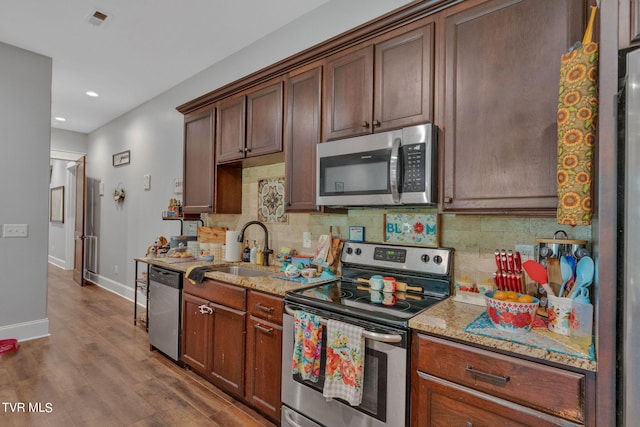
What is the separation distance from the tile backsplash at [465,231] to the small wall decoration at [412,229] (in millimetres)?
34

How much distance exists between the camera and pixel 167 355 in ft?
9.54

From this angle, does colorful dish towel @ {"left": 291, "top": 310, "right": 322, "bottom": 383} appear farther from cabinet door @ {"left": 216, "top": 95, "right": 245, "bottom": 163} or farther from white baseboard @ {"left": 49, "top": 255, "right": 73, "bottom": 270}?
white baseboard @ {"left": 49, "top": 255, "right": 73, "bottom": 270}

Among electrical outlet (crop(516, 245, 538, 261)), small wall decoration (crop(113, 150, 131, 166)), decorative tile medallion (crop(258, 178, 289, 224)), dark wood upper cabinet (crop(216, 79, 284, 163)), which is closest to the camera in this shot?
electrical outlet (crop(516, 245, 538, 261))

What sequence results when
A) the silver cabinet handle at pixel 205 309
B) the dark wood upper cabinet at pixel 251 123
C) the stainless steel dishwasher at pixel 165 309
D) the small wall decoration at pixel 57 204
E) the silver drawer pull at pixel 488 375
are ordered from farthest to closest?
the small wall decoration at pixel 57 204 → the stainless steel dishwasher at pixel 165 309 → the dark wood upper cabinet at pixel 251 123 → the silver cabinet handle at pixel 205 309 → the silver drawer pull at pixel 488 375

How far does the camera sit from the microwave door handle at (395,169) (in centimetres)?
174

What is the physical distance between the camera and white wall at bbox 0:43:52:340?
3277 mm

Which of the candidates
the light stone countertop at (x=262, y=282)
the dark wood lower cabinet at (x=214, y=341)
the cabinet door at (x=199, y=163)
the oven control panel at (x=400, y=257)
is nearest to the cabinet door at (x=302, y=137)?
the oven control panel at (x=400, y=257)

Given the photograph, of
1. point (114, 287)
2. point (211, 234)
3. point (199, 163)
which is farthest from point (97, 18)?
point (114, 287)

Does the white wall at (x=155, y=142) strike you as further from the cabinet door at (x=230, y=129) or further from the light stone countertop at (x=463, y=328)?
the light stone countertop at (x=463, y=328)

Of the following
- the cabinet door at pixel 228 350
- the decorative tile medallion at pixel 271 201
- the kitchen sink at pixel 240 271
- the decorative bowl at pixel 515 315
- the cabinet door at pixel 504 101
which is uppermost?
the cabinet door at pixel 504 101

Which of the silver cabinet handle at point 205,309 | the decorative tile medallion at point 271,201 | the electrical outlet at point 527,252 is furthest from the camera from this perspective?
the decorative tile medallion at point 271,201

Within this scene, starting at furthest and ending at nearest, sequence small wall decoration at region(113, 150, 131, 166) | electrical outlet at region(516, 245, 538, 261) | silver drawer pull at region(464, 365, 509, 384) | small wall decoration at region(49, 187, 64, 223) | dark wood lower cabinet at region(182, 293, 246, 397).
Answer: small wall decoration at region(49, 187, 64, 223), small wall decoration at region(113, 150, 131, 166), dark wood lower cabinet at region(182, 293, 246, 397), electrical outlet at region(516, 245, 538, 261), silver drawer pull at region(464, 365, 509, 384)

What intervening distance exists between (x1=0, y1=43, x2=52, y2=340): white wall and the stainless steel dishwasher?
142 centimetres


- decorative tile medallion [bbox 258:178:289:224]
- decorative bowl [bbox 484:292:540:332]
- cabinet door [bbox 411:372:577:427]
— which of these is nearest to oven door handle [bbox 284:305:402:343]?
cabinet door [bbox 411:372:577:427]
